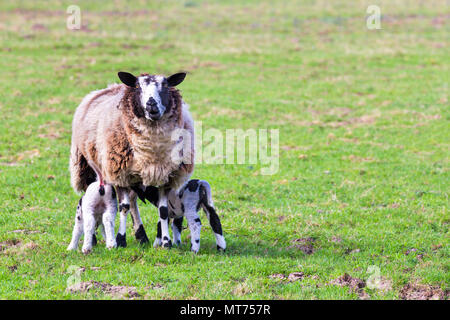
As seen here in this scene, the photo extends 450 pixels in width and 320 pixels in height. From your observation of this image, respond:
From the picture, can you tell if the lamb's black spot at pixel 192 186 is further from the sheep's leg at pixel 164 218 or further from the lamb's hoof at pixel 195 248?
the lamb's hoof at pixel 195 248

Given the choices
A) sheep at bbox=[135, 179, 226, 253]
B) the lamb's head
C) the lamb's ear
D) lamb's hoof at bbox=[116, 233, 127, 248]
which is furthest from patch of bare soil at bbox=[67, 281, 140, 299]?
the lamb's ear

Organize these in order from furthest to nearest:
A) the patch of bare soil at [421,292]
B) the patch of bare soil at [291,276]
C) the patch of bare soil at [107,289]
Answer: the patch of bare soil at [291,276] < the patch of bare soil at [421,292] < the patch of bare soil at [107,289]

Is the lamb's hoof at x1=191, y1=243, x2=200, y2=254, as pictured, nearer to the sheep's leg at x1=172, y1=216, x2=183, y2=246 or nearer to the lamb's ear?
the sheep's leg at x1=172, y1=216, x2=183, y2=246

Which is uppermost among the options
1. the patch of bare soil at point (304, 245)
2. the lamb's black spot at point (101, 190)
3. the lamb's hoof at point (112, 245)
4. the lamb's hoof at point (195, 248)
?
the lamb's black spot at point (101, 190)

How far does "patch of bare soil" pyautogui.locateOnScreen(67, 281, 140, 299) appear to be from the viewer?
735 cm

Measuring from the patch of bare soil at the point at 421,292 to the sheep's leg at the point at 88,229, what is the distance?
453cm

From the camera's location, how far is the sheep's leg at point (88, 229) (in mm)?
9062

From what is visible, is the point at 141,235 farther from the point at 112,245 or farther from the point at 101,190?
the point at 101,190

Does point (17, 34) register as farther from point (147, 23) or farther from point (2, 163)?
point (2, 163)

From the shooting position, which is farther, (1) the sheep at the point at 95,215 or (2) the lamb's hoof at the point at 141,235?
(2) the lamb's hoof at the point at 141,235

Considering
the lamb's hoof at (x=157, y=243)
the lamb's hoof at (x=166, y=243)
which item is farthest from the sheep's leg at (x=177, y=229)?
the lamb's hoof at (x=166, y=243)

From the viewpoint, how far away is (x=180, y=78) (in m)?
9.46

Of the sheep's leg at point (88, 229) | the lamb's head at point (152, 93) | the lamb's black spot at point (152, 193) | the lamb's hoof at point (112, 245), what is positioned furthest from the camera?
the lamb's black spot at point (152, 193)

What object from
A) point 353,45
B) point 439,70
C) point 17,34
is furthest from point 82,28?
point 439,70
